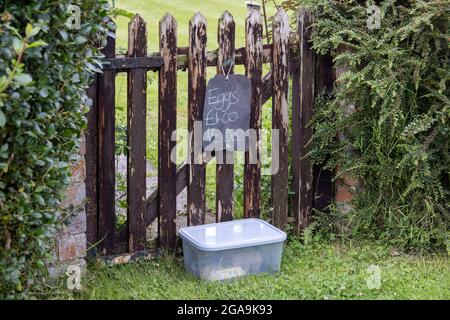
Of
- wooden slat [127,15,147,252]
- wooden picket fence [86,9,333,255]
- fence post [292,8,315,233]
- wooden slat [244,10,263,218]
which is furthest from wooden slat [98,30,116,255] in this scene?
fence post [292,8,315,233]

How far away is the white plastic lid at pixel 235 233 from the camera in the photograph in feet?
14.6

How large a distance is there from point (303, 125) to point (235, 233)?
2.89 ft

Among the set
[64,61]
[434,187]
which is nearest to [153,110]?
[434,187]

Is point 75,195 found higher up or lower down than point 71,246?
higher up

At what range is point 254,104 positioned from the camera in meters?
4.84

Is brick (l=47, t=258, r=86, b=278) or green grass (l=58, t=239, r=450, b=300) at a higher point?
brick (l=47, t=258, r=86, b=278)

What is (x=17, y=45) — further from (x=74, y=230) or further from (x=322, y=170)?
(x=322, y=170)

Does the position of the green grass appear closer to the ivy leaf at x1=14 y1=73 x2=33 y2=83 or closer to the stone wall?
the stone wall

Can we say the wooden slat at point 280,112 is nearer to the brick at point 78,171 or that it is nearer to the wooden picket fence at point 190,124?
the wooden picket fence at point 190,124

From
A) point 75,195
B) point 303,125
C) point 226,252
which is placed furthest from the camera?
point 303,125

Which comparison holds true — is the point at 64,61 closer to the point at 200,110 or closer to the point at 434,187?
the point at 200,110

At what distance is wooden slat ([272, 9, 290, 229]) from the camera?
484 centimetres

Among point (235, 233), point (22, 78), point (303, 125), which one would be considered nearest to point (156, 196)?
point (235, 233)

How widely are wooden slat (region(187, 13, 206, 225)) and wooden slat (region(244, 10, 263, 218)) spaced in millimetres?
318
